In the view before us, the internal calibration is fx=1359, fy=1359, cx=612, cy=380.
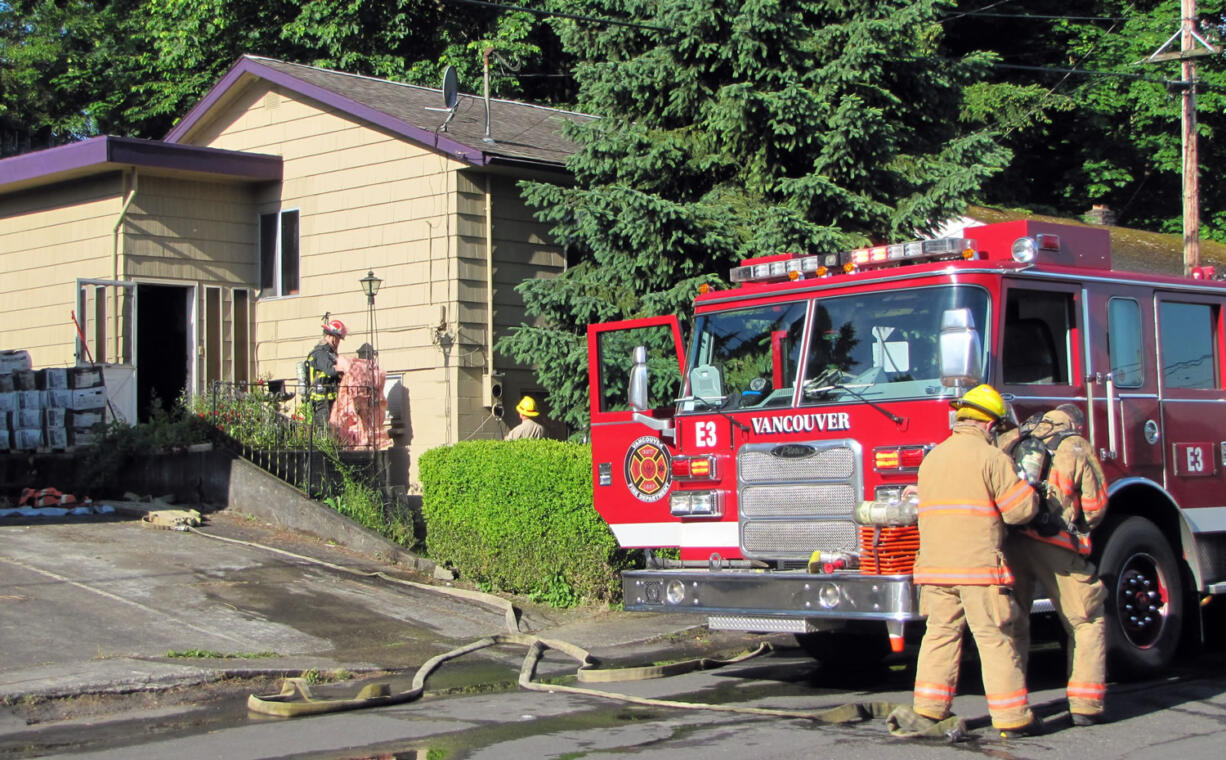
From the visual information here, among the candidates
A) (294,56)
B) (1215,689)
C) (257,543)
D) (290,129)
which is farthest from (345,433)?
(294,56)

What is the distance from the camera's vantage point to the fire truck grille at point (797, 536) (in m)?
8.02

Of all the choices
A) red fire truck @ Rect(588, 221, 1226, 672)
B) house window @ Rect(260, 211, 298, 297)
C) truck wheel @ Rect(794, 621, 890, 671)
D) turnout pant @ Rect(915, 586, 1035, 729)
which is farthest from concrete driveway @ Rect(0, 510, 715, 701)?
house window @ Rect(260, 211, 298, 297)

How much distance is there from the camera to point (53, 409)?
619 inches

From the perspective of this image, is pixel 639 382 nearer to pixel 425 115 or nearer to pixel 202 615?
pixel 202 615

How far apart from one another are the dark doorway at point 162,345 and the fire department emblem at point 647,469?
35.8 feet

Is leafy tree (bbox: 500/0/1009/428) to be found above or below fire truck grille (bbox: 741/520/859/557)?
above

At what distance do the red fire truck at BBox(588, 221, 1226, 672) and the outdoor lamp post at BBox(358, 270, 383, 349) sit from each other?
8.37 metres

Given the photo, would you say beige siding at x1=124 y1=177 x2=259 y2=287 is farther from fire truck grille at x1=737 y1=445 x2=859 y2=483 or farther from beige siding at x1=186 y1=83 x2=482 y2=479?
fire truck grille at x1=737 y1=445 x2=859 y2=483

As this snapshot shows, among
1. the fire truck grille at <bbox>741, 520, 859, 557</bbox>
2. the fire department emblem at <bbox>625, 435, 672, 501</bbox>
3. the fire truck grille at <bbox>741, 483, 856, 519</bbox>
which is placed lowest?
the fire truck grille at <bbox>741, 520, 859, 557</bbox>

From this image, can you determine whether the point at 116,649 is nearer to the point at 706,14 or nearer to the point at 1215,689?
the point at 1215,689

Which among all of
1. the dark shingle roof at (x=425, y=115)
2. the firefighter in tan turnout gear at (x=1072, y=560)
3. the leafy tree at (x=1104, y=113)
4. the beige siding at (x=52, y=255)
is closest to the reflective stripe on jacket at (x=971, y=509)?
the firefighter in tan turnout gear at (x=1072, y=560)

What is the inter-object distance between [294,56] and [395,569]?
18.5 m

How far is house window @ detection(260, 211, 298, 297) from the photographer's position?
19062 mm

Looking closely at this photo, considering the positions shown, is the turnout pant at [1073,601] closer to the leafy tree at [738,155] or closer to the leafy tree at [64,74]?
the leafy tree at [738,155]
